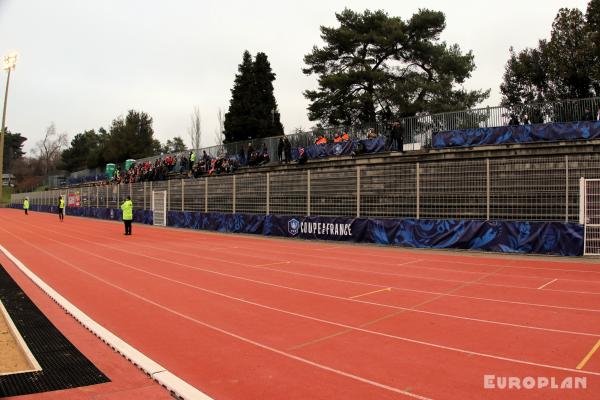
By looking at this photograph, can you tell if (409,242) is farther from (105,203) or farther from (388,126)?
(105,203)

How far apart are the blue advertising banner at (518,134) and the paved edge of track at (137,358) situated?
17798 millimetres

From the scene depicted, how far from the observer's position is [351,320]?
6898 mm

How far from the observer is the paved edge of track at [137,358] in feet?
14.0

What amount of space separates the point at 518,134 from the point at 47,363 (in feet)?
63.8

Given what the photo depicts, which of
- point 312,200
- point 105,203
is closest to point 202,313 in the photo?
point 312,200

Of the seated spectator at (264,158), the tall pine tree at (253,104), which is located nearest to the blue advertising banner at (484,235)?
the seated spectator at (264,158)

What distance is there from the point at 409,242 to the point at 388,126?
894 centimetres

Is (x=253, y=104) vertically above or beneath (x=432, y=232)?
above

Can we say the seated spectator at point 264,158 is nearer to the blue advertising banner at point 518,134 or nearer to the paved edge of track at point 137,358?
the blue advertising banner at point 518,134

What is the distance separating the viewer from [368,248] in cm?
1688

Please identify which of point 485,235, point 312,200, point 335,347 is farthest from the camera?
point 312,200

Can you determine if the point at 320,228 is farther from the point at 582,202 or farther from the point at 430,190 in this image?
the point at 582,202

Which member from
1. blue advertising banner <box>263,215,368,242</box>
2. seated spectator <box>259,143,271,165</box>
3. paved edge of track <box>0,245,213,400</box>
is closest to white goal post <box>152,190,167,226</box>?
seated spectator <box>259,143,271,165</box>

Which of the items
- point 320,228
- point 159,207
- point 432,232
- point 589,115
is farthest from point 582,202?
point 159,207
